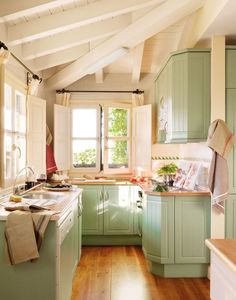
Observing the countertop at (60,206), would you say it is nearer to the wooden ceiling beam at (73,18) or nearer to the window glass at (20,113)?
the window glass at (20,113)

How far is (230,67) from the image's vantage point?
3.27 metres

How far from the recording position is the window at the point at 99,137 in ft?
17.4

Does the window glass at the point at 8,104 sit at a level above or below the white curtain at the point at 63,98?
below

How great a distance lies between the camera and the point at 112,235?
4.68m

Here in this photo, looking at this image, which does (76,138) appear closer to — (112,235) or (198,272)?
(112,235)

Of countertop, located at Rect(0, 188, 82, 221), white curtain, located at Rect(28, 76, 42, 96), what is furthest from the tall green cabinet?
white curtain, located at Rect(28, 76, 42, 96)

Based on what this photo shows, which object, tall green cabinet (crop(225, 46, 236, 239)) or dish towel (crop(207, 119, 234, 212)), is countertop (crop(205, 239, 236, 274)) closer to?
dish towel (crop(207, 119, 234, 212))

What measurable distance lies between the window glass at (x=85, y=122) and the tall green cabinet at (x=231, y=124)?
2.60 m

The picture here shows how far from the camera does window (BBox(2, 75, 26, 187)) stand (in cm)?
326

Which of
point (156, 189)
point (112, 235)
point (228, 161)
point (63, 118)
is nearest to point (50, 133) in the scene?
point (63, 118)

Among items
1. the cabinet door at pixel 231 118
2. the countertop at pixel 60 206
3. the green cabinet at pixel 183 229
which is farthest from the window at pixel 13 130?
the cabinet door at pixel 231 118

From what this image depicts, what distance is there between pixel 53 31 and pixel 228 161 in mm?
2288

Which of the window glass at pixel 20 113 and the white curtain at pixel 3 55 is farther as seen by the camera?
the window glass at pixel 20 113

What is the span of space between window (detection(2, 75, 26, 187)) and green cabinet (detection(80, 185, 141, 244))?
1270 mm
